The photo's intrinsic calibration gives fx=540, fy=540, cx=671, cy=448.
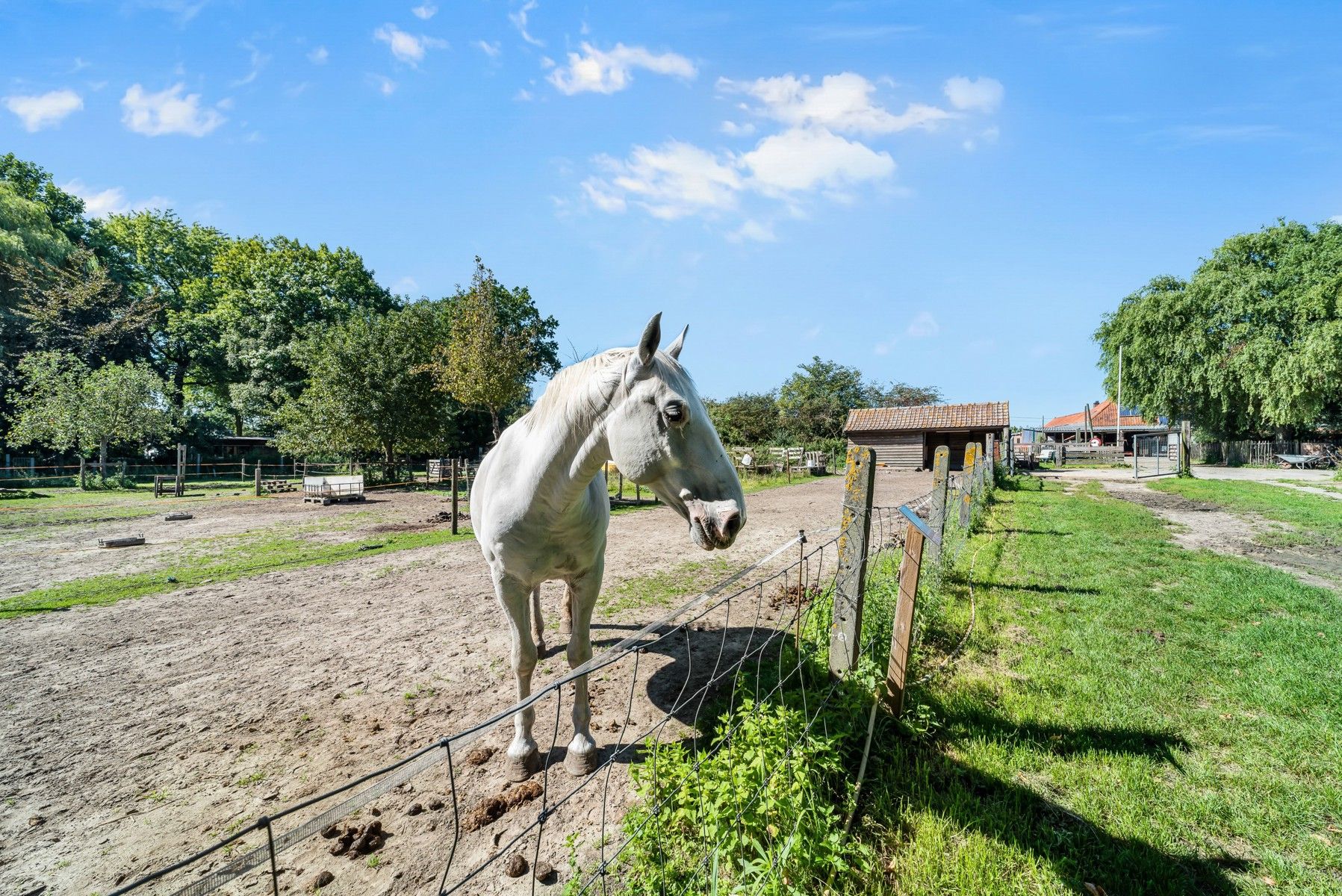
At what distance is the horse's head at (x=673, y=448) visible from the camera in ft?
6.81

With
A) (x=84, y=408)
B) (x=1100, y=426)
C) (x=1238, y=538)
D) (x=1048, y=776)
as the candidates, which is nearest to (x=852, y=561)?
(x=1048, y=776)

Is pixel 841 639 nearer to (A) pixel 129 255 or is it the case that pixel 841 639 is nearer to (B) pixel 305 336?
(B) pixel 305 336

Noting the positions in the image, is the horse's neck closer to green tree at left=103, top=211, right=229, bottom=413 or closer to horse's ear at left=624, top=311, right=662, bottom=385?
horse's ear at left=624, top=311, right=662, bottom=385

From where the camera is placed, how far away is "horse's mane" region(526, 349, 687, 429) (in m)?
2.33

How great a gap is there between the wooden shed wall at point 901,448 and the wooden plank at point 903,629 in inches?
1064

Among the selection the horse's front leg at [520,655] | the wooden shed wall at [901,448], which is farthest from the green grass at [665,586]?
the wooden shed wall at [901,448]

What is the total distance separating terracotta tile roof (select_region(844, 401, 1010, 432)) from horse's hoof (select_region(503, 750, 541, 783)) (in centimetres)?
2778

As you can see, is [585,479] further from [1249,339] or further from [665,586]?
[1249,339]

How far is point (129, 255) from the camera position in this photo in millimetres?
38688

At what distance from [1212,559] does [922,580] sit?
5248 millimetres

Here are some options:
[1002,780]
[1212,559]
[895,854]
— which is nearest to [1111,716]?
[1002,780]

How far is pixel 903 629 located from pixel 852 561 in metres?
0.50

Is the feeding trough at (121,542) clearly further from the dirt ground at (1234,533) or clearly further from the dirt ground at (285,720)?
the dirt ground at (1234,533)

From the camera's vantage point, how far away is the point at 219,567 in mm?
8195
